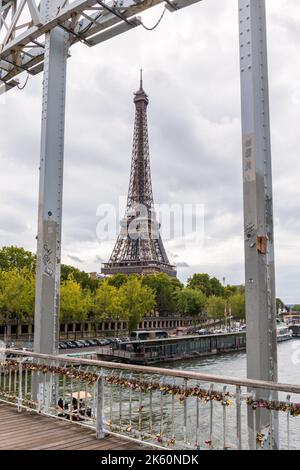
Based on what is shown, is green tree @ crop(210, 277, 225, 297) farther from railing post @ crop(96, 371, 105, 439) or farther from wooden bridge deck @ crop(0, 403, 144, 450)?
railing post @ crop(96, 371, 105, 439)

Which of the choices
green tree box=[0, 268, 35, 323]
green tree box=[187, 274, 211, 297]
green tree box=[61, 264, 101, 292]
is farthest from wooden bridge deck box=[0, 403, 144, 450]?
green tree box=[187, 274, 211, 297]

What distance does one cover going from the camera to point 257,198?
434 centimetres

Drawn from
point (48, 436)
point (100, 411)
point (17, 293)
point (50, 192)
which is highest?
point (50, 192)

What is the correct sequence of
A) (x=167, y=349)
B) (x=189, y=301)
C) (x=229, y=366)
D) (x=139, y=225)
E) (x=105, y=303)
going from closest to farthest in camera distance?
(x=229, y=366) < (x=167, y=349) < (x=105, y=303) < (x=189, y=301) < (x=139, y=225)

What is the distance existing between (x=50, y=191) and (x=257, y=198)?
3.50 meters

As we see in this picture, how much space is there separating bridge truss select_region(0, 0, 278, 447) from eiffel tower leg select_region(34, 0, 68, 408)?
0.01m

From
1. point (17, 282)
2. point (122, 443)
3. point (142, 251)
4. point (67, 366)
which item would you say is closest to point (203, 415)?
point (67, 366)

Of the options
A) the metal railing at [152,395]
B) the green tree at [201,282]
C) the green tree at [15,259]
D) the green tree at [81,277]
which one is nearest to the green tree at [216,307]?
the green tree at [201,282]

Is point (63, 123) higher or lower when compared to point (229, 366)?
→ higher

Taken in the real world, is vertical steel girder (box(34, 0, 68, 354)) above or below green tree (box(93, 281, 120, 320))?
above

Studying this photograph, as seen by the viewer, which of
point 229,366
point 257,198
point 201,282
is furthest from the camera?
point 201,282

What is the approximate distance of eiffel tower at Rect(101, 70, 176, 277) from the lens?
82625mm

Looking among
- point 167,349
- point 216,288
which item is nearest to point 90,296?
point 167,349

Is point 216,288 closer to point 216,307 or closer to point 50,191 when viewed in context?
point 216,307
